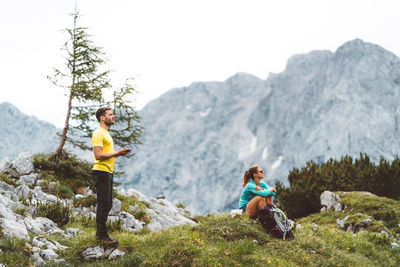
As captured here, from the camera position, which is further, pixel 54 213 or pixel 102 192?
pixel 54 213

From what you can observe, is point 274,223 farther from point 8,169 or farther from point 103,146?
point 8,169

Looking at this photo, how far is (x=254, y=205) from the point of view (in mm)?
10375

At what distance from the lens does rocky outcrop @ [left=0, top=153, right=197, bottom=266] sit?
25.2 ft

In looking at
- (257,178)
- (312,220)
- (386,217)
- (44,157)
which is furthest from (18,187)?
(386,217)

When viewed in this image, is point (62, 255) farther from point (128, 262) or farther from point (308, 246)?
point (308, 246)

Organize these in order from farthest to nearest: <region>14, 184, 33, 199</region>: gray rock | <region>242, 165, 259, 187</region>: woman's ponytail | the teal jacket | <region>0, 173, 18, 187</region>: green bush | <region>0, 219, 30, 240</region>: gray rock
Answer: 1. <region>0, 173, 18, 187</region>: green bush
2. <region>14, 184, 33, 199</region>: gray rock
3. <region>242, 165, 259, 187</region>: woman's ponytail
4. the teal jacket
5. <region>0, 219, 30, 240</region>: gray rock

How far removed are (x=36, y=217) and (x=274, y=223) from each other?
7.49 meters

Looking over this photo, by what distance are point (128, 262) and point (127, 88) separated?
13.2 m

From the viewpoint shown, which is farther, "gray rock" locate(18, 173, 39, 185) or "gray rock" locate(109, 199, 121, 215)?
"gray rock" locate(18, 173, 39, 185)

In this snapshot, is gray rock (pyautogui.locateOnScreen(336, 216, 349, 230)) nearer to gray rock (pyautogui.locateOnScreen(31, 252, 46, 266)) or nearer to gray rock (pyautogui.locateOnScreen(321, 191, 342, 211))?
gray rock (pyautogui.locateOnScreen(321, 191, 342, 211))

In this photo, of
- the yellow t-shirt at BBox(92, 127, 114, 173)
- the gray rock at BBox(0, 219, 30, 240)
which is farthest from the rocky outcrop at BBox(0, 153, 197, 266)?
the yellow t-shirt at BBox(92, 127, 114, 173)

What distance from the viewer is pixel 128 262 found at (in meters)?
7.23

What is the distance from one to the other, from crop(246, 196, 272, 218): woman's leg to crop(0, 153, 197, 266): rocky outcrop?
3.83 meters

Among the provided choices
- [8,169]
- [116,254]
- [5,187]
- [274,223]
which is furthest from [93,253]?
[8,169]
